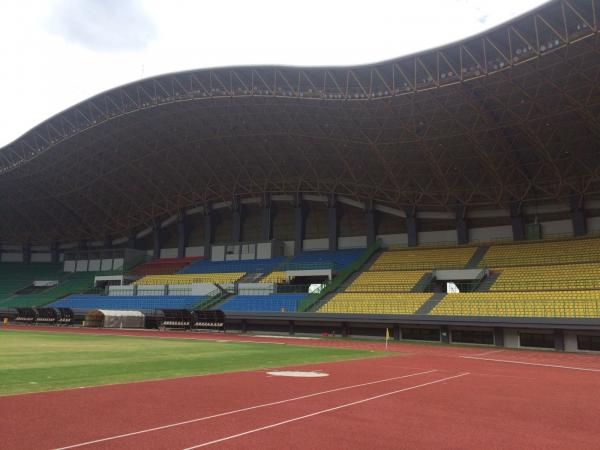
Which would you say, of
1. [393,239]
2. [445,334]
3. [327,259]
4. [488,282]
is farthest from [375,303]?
[393,239]

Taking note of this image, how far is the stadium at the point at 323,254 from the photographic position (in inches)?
435

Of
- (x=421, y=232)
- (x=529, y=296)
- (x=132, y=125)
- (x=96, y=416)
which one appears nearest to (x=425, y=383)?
(x=96, y=416)

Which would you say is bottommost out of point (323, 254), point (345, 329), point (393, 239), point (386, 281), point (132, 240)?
point (345, 329)

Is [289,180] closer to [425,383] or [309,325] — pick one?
[309,325]

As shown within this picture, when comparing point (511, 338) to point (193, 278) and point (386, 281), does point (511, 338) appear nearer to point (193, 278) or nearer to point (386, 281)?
point (386, 281)

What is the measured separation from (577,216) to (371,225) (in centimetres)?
2114

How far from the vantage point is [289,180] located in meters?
58.9

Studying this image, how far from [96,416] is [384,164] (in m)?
41.8

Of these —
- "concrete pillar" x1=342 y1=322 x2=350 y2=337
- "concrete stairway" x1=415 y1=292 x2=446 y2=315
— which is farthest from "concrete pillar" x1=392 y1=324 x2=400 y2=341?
"concrete pillar" x1=342 y1=322 x2=350 y2=337

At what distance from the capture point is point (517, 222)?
49719mm

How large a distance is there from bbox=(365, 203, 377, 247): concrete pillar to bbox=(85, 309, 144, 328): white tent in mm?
26975

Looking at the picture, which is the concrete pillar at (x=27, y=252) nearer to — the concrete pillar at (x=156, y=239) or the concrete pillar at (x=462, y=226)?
the concrete pillar at (x=156, y=239)

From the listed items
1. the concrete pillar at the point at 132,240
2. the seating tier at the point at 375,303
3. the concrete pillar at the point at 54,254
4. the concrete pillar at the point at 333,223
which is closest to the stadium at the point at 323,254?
the seating tier at the point at 375,303

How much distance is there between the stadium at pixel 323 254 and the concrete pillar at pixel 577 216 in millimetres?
170
